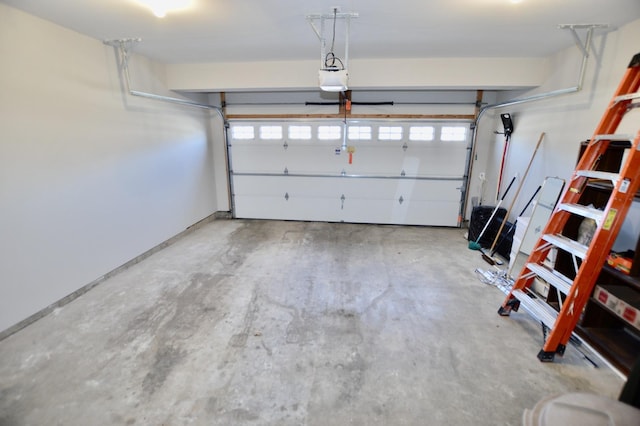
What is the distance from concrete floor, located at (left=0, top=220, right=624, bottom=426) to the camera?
177 centimetres

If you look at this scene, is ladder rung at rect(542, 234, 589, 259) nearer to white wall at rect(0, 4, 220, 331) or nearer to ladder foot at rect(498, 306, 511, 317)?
ladder foot at rect(498, 306, 511, 317)

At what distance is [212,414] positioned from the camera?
1732 millimetres

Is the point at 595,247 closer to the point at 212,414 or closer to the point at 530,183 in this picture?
the point at 530,183

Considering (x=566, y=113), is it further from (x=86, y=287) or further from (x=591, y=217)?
(x=86, y=287)

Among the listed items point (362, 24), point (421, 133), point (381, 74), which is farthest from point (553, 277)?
point (421, 133)

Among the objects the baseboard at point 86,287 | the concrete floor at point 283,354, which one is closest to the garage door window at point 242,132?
the baseboard at point 86,287

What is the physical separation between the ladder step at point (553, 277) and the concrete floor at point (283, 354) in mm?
544

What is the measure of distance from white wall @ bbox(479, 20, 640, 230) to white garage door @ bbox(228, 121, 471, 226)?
104 centimetres

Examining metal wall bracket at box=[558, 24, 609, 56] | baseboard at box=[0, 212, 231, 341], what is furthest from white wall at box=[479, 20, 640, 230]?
baseboard at box=[0, 212, 231, 341]

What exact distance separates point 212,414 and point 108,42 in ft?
12.3

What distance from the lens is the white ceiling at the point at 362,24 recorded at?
86.8 inches

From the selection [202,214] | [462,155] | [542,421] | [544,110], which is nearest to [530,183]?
[544,110]

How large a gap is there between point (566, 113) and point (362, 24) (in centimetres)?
252

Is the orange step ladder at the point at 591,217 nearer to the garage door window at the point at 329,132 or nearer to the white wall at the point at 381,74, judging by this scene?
the white wall at the point at 381,74
